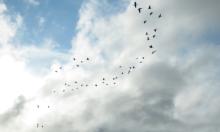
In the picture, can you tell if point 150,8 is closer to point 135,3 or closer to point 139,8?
point 139,8

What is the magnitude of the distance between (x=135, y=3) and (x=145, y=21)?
488 cm

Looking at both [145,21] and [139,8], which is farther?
[139,8]

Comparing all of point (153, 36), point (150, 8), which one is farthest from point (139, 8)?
point (153, 36)

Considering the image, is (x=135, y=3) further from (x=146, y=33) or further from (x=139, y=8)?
(x=146, y=33)

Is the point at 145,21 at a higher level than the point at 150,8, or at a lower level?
lower

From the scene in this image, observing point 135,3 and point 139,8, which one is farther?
point 139,8

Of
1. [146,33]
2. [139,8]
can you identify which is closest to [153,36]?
[146,33]

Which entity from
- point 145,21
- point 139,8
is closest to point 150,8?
point 139,8

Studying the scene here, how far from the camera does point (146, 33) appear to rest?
61.2m

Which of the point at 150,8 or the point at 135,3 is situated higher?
the point at 150,8

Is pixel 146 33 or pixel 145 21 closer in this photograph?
pixel 145 21

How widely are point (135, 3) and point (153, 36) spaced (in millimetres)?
9618

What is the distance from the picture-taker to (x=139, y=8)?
194 ft

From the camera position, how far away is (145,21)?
55.5 m
